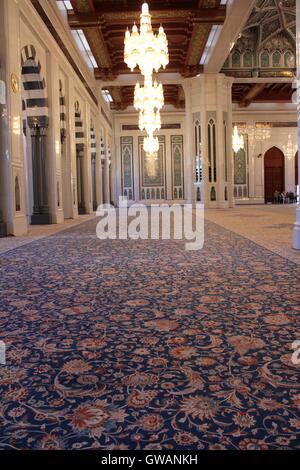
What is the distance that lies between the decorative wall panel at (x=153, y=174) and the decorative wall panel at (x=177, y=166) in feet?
1.22

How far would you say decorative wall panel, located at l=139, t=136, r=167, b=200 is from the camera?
1819 cm

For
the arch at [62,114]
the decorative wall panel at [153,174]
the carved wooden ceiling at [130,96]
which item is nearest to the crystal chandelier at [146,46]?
the arch at [62,114]

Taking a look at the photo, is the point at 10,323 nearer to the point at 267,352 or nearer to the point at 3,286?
the point at 3,286

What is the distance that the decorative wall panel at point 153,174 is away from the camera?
18188mm

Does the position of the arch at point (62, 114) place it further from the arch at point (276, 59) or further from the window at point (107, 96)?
the arch at point (276, 59)

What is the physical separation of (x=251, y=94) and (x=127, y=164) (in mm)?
5513

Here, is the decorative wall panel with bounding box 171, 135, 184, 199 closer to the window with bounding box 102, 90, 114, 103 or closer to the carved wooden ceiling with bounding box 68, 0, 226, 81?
the window with bounding box 102, 90, 114, 103

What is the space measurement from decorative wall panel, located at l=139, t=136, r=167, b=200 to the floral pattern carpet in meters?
15.5

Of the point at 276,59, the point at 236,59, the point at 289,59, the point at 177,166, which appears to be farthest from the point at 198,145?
the point at 177,166

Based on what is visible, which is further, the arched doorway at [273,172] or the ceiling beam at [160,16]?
the arched doorway at [273,172]

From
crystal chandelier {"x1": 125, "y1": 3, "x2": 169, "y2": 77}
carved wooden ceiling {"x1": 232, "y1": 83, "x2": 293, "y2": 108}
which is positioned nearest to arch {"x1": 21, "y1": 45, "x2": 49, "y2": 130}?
crystal chandelier {"x1": 125, "y1": 3, "x2": 169, "y2": 77}

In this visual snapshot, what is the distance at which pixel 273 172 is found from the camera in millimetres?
18625

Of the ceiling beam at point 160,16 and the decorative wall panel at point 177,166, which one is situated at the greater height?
the ceiling beam at point 160,16
